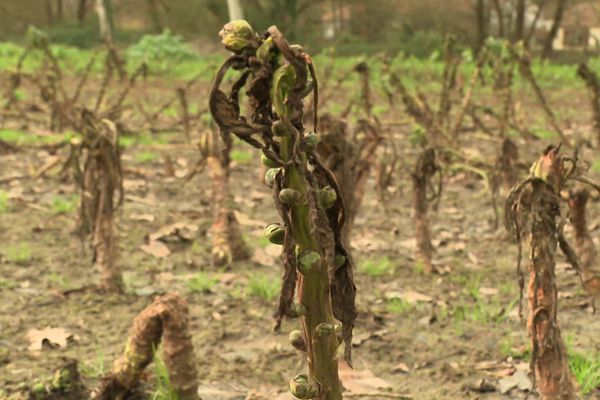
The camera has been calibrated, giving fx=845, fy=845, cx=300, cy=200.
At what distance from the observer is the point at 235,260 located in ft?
15.0

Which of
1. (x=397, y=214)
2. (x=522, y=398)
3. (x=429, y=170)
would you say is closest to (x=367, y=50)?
(x=397, y=214)

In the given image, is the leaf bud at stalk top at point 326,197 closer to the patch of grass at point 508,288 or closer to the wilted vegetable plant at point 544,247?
the wilted vegetable plant at point 544,247

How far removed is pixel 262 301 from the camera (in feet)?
12.7

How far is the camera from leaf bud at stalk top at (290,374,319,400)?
4.66ft

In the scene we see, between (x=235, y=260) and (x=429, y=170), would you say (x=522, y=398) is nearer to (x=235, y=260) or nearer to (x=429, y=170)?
(x=429, y=170)

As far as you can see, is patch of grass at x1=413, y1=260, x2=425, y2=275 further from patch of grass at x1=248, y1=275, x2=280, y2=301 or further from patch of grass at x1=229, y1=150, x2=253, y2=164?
patch of grass at x1=229, y1=150, x2=253, y2=164

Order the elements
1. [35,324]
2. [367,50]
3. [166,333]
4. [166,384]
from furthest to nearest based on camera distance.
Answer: [367,50] < [35,324] < [166,384] < [166,333]

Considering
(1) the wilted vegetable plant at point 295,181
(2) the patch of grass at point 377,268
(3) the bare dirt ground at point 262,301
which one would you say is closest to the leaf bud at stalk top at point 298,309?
(1) the wilted vegetable plant at point 295,181

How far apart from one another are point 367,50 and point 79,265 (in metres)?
20.8

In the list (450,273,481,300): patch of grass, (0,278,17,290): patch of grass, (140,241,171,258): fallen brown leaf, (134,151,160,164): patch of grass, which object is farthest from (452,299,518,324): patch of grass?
(134,151,160,164): patch of grass

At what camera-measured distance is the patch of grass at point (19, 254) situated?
440 centimetres

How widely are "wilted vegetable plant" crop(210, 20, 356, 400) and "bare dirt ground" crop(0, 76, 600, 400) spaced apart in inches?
51.3

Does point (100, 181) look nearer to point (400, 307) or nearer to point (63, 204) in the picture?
point (400, 307)

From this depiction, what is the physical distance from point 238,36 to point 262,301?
2664 mm
